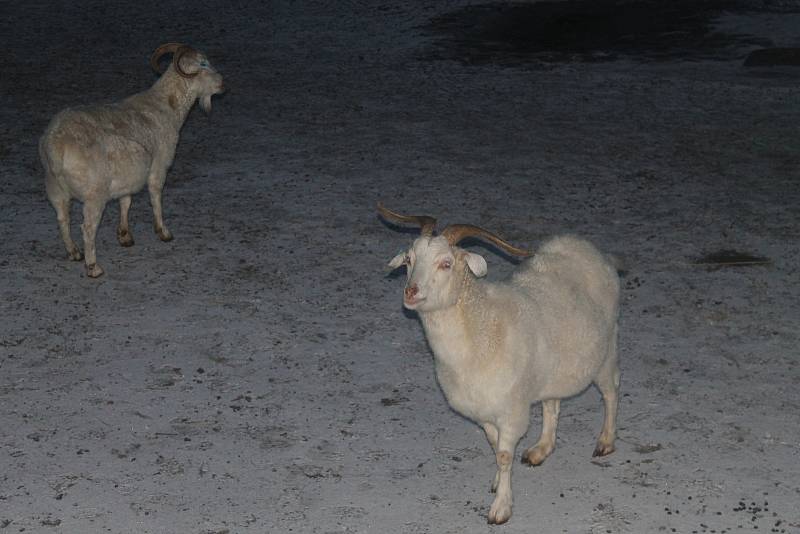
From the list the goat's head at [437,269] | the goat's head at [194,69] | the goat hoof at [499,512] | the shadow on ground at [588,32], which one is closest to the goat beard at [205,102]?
the goat's head at [194,69]

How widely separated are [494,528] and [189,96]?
19.7 feet

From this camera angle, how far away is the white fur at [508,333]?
20.3ft

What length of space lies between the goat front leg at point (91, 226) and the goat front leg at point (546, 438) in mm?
4419

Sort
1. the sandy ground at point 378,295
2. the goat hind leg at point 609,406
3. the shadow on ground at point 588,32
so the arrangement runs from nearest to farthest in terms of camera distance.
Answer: the sandy ground at point 378,295 < the goat hind leg at point 609,406 < the shadow on ground at point 588,32

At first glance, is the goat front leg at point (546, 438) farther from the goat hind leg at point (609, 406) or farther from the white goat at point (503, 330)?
the goat hind leg at point (609, 406)

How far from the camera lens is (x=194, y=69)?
35.5 feet

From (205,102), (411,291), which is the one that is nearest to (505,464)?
(411,291)

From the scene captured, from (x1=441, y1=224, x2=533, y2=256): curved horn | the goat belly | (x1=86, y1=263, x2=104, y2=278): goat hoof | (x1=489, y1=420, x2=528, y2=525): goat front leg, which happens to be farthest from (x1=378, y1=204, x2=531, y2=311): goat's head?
(x1=86, y1=263, x2=104, y2=278): goat hoof

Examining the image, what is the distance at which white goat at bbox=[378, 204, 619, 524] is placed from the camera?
6.18 meters

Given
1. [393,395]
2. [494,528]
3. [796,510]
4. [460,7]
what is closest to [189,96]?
[393,395]

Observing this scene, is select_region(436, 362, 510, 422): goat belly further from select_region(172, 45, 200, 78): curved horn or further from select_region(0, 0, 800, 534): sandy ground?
select_region(172, 45, 200, 78): curved horn

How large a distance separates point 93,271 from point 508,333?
188 inches

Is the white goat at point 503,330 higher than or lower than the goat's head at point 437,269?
lower

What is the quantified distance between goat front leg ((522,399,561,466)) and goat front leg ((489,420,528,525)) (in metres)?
0.64
